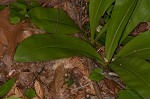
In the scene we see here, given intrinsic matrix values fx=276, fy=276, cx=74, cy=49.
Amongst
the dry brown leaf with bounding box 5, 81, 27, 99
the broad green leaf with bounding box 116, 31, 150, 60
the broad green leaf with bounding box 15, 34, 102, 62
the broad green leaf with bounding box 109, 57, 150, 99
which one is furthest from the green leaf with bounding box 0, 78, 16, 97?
the broad green leaf with bounding box 116, 31, 150, 60

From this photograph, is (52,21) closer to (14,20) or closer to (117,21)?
(14,20)

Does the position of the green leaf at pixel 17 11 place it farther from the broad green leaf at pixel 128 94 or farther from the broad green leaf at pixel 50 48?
the broad green leaf at pixel 128 94

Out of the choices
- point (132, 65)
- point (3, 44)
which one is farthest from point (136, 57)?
point (3, 44)

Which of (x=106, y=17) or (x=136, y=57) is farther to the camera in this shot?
(x=106, y=17)

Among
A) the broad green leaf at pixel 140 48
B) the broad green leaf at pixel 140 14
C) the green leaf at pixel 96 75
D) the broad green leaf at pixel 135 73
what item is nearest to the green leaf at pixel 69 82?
the green leaf at pixel 96 75

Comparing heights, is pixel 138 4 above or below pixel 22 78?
above

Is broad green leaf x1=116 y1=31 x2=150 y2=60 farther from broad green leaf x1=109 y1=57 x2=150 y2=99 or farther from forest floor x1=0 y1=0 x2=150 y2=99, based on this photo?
forest floor x1=0 y1=0 x2=150 y2=99

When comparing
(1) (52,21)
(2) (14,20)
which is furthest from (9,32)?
(1) (52,21)

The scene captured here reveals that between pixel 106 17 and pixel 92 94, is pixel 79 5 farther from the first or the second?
pixel 92 94
